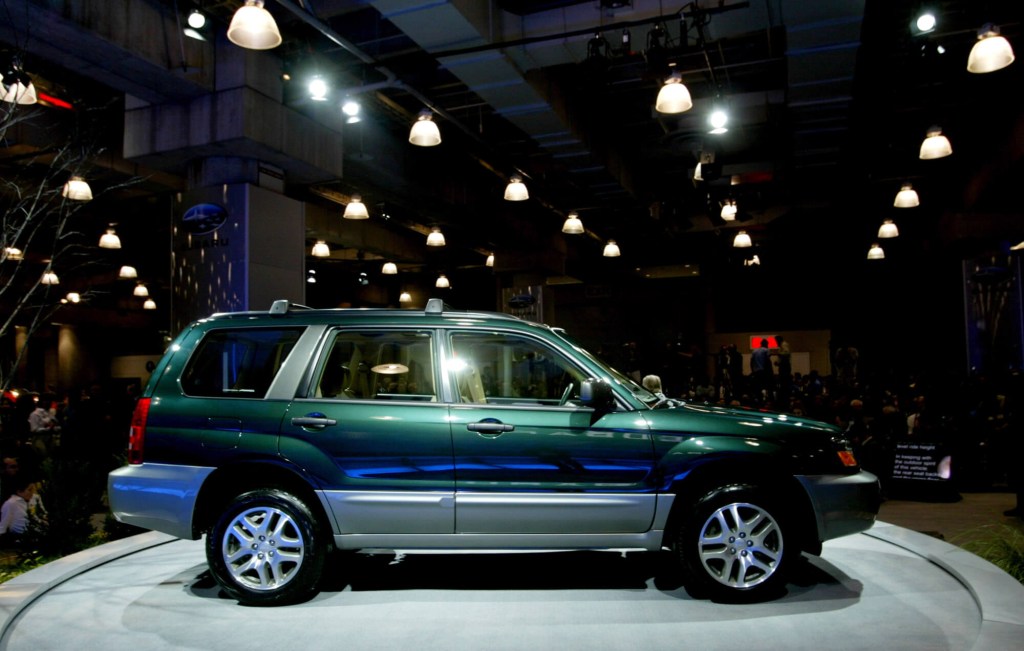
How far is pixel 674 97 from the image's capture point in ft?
26.9

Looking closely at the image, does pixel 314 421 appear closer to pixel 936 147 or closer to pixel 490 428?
pixel 490 428

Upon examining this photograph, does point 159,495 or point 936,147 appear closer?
point 159,495

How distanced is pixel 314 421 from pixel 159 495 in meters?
1.03

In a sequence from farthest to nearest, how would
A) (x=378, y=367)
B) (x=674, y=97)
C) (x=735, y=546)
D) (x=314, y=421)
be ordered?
(x=674, y=97) < (x=378, y=367) < (x=314, y=421) < (x=735, y=546)

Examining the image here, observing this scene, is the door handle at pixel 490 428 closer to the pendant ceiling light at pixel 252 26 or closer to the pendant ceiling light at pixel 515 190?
the pendant ceiling light at pixel 252 26

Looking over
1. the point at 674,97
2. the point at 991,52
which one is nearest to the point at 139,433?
the point at 674,97

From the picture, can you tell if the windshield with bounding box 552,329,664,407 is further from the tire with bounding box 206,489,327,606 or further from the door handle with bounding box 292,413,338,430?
the tire with bounding box 206,489,327,606

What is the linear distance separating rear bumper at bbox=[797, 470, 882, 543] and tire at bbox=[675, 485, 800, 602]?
218mm

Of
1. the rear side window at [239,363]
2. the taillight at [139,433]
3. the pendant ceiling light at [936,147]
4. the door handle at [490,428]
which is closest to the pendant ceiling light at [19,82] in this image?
the rear side window at [239,363]

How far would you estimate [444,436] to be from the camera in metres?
4.26

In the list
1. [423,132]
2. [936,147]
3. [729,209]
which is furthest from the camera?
[729,209]

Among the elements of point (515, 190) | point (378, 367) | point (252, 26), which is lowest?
point (378, 367)

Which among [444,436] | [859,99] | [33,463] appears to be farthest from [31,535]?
[859,99]

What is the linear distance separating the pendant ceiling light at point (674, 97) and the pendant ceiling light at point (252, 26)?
4.19m
